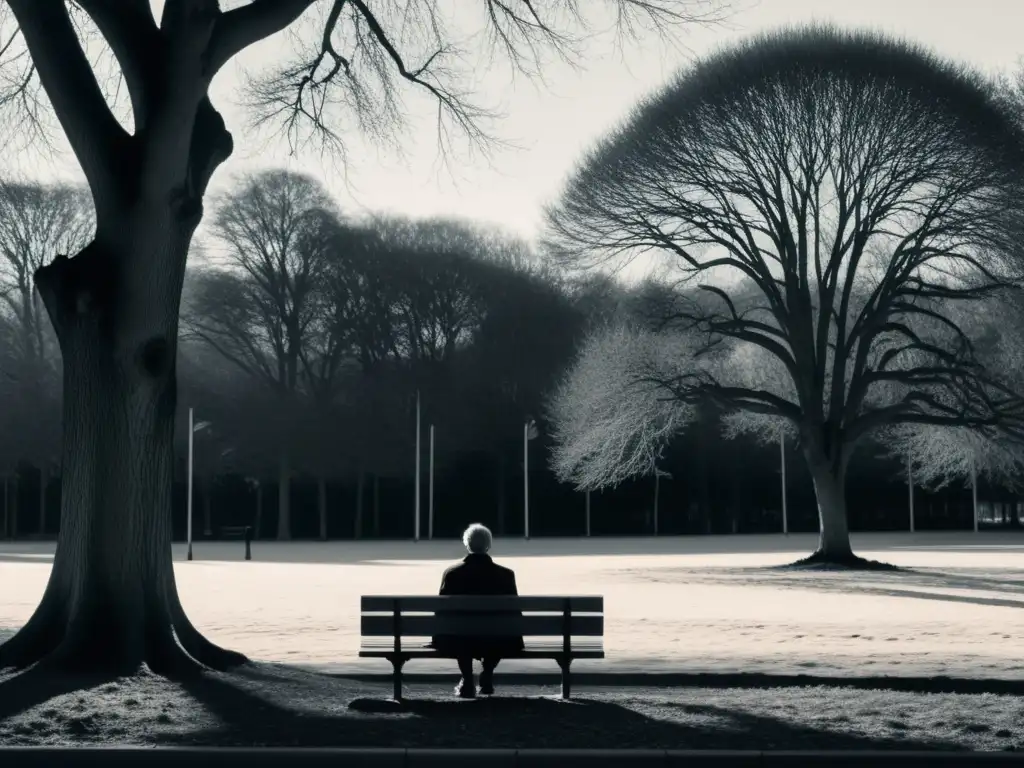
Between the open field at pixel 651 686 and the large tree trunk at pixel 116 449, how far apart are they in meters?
0.75

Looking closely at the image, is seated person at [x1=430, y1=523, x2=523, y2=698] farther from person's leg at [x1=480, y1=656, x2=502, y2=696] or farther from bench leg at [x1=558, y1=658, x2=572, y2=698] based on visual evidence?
bench leg at [x1=558, y1=658, x2=572, y2=698]

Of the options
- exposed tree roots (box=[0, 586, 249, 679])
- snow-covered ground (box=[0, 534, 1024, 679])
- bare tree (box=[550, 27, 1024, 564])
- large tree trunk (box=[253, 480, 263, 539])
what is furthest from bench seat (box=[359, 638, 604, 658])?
large tree trunk (box=[253, 480, 263, 539])

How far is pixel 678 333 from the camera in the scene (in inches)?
1444

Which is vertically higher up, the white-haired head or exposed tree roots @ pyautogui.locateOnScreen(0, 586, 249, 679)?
the white-haired head

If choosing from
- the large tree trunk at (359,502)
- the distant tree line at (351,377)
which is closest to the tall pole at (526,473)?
the distant tree line at (351,377)

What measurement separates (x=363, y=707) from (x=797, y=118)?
25.2 meters

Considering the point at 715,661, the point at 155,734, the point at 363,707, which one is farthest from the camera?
the point at 715,661

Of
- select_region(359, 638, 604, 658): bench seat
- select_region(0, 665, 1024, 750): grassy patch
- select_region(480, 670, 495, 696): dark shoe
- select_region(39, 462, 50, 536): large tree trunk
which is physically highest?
select_region(39, 462, 50, 536): large tree trunk

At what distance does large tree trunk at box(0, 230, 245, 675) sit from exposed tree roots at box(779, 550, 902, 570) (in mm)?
22955

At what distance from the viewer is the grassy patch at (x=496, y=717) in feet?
28.7

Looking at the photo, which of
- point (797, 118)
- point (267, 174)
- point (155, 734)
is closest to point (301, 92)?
point (155, 734)

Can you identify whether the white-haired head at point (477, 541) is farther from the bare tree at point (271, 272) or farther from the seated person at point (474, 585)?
the bare tree at point (271, 272)

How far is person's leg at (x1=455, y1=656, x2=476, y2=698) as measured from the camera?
10281 mm

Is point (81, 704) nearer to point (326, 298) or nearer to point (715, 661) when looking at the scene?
point (715, 661)
